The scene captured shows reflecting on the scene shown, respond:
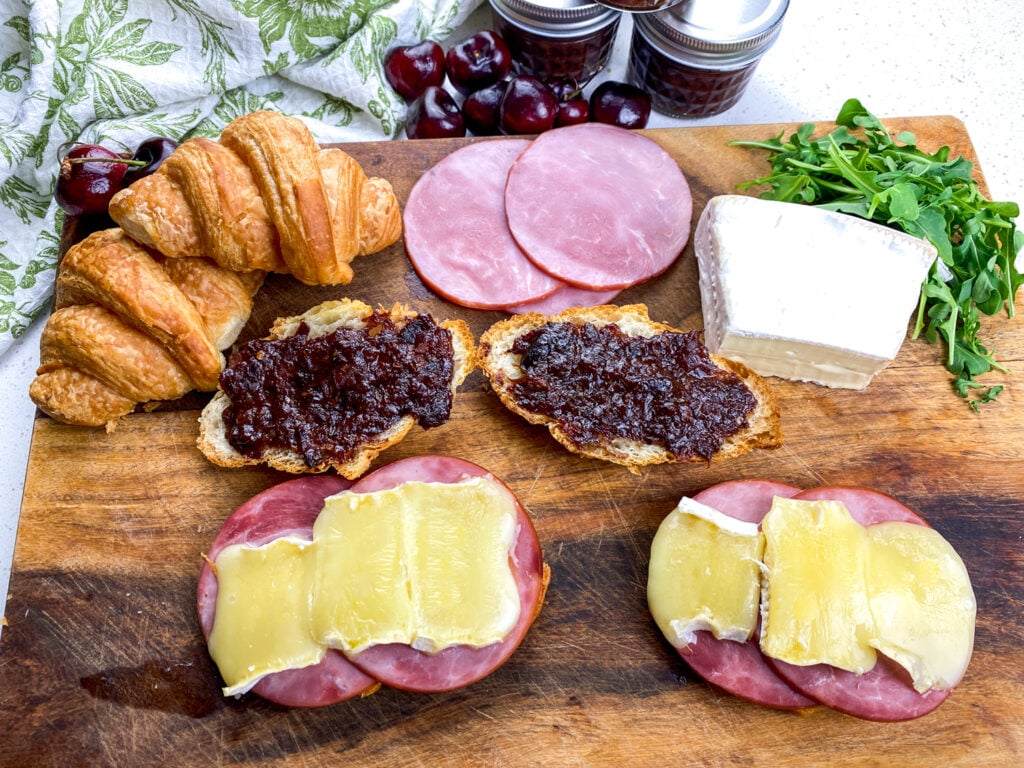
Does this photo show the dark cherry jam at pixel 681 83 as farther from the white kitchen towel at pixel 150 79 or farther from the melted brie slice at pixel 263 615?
the melted brie slice at pixel 263 615

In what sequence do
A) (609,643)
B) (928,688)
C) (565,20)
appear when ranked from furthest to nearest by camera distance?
(565,20)
(609,643)
(928,688)

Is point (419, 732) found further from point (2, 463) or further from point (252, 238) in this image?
point (2, 463)

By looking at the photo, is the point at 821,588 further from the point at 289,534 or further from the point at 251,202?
the point at 251,202

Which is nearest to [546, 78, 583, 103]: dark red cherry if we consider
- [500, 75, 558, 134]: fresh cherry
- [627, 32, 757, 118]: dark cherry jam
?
[500, 75, 558, 134]: fresh cherry

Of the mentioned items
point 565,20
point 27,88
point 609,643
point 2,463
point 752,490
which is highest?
point 565,20

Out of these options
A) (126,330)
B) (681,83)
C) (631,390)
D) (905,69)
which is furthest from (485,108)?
(905,69)

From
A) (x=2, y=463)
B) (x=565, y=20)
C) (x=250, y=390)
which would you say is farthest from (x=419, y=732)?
(x=565, y=20)

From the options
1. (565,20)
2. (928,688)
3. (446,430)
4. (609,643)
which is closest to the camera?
(928,688)

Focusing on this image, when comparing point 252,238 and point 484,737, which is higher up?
point 252,238
